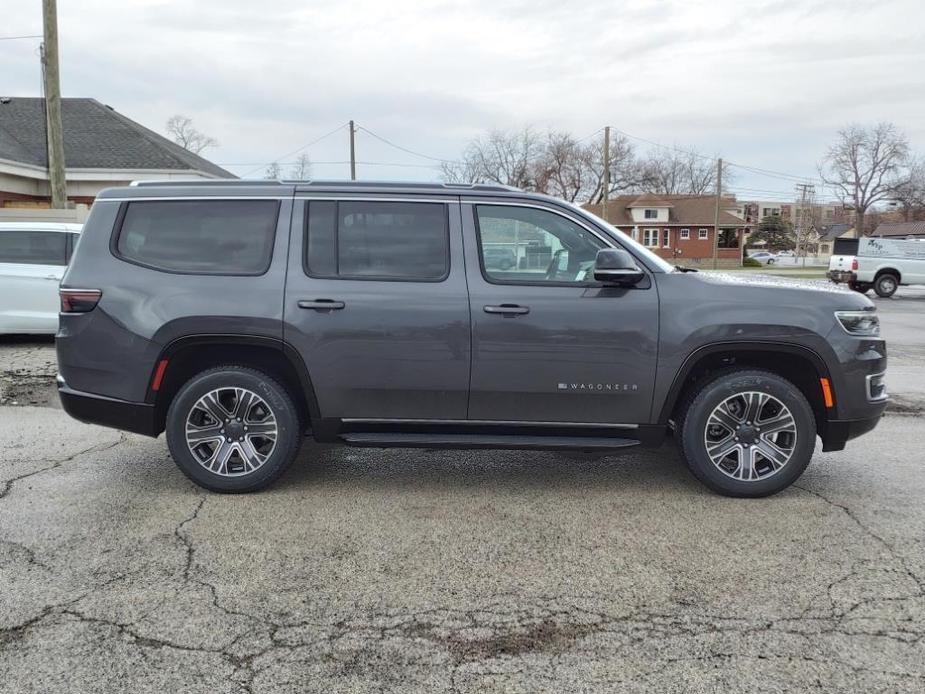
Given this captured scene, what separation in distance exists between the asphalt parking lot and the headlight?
1039 mm

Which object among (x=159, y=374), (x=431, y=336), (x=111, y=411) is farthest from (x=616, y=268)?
(x=111, y=411)

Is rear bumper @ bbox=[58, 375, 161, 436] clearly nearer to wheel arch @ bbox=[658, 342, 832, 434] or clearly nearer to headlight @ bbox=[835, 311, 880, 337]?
wheel arch @ bbox=[658, 342, 832, 434]

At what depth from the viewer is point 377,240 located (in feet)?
15.4

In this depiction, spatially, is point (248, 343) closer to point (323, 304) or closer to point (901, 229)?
point (323, 304)

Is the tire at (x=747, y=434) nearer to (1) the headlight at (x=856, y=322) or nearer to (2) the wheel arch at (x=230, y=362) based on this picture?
(1) the headlight at (x=856, y=322)

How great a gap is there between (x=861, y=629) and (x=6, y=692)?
3247mm

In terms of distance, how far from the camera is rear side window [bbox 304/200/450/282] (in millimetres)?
4656

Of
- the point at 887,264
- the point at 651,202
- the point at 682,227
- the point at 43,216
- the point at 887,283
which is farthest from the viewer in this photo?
the point at 651,202

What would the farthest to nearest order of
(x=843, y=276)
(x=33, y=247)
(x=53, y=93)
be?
(x=843, y=276) → (x=53, y=93) → (x=33, y=247)

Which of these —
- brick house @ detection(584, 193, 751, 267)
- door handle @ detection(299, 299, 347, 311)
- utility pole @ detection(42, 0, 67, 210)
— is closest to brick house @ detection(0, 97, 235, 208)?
utility pole @ detection(42, 0, 67, 210)

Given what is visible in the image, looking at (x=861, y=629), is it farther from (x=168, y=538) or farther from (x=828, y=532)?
(x=168, y=538)

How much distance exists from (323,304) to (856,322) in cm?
321

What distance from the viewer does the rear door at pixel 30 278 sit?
1007cm

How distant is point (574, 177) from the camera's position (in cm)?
7938
